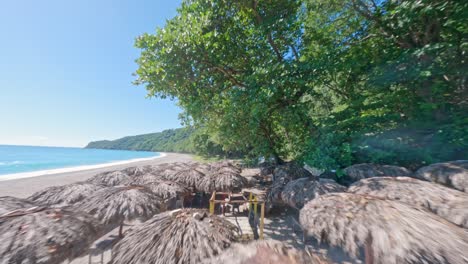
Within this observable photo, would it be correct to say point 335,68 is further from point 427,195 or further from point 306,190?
point 427,195

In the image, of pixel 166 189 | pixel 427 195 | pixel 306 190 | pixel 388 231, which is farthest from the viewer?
pixel 166 189

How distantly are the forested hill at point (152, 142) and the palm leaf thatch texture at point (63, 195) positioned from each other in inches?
3262

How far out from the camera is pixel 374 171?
267 inches

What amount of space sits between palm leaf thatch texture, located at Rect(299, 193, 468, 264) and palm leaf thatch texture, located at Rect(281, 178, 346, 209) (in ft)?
8.58

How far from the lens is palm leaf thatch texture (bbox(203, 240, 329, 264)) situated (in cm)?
198

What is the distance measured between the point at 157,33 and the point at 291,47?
703 cm

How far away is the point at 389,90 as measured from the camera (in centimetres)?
877

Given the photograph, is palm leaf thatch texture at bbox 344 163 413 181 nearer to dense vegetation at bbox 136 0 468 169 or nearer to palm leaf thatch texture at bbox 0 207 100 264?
dense vegetation at bbox 136 0 468 169

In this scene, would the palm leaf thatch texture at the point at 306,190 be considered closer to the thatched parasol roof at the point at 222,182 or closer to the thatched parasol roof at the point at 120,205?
the thatched parasol roof at the point at 222,182

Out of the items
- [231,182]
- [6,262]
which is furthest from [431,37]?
[6,262]

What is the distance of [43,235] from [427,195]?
23.2ft

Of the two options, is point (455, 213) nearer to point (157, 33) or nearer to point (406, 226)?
point (406, 226)

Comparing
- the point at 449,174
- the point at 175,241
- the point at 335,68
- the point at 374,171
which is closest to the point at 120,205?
the point at 175,241

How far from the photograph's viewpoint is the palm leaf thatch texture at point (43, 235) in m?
2.66
